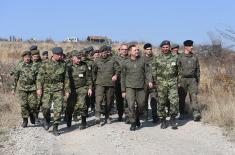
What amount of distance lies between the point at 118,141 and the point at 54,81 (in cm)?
243

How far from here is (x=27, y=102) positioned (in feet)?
44.0

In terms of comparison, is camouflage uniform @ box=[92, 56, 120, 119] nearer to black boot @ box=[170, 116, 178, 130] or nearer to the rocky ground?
the rocky ground

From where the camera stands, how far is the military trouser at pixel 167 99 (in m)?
12.8

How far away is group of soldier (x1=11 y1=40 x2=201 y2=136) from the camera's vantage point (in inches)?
499

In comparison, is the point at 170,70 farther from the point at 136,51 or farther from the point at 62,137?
the point at 62,137

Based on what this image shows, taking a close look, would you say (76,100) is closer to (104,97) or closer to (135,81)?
(104,97)

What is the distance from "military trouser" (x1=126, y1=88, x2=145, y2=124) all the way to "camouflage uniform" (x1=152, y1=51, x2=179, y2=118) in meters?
0.44

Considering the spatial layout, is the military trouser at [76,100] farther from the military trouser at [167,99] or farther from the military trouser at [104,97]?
the military trouser at [167,99]

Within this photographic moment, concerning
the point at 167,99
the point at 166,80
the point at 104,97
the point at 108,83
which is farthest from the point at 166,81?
the point at 104,97

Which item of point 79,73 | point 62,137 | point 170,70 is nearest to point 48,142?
point 62,137

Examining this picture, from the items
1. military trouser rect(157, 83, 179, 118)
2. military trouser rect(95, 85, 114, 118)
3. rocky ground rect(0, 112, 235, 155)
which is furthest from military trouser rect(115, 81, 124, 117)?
military trouser rect(157, 83, 179, 118)

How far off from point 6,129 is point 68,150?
120 inches

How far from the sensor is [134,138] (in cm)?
1160

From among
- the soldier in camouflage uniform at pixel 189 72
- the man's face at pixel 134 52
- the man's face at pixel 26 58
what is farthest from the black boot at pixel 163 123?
the man's face at pixel 26 58
